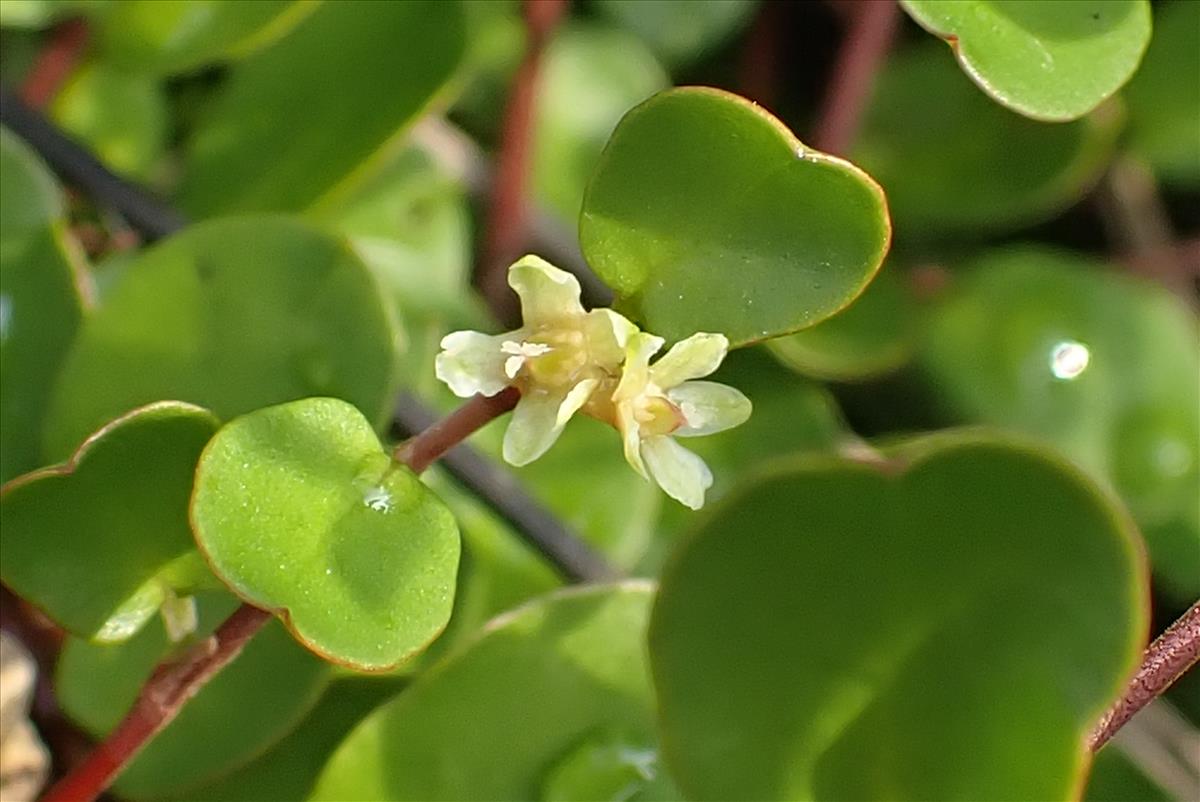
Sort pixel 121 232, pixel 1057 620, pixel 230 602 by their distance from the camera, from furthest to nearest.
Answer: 1. pixel 121 232
2. pixel 230 602
3. pixel 1057 620

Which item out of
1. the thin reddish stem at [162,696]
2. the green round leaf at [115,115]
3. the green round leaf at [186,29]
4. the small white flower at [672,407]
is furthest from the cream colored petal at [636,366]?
the green round leaf at [115,115]

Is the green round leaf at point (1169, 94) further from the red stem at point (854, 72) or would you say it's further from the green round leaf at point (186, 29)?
the green round leaf at point (186, 29)

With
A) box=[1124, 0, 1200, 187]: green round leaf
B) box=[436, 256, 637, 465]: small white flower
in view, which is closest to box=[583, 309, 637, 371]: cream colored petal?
box=[436, 256, 637, 465]: small white flower

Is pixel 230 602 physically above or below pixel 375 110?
below

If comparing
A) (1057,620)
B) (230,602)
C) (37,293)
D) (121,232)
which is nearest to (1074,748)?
(1057,620)

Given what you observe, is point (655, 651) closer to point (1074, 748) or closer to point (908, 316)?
point (1074, 748)

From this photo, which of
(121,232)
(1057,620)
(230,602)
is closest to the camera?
(1057,620)
